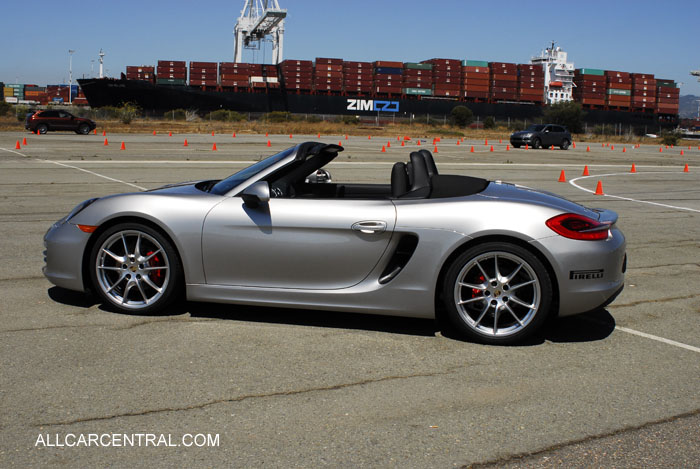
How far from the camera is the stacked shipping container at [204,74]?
272ft

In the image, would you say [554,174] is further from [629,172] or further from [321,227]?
[321,227]

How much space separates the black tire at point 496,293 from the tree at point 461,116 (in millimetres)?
81655

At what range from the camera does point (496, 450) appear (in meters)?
3.04

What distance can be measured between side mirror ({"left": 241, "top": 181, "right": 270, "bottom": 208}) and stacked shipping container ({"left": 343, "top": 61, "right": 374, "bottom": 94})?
86295 millimetres

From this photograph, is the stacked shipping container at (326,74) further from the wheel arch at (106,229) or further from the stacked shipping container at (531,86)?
the wheel arch at (106,229)

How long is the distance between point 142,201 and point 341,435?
2.55 m

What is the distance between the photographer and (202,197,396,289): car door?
455 centimetres

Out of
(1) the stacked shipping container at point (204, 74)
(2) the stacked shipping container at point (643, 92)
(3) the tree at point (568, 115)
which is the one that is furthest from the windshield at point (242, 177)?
(2) the stacked shipping container at point (643, 92)

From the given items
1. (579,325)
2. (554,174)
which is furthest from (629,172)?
(579,325)

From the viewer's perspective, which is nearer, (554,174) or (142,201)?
(142,201)

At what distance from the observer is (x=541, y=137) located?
40.9 m

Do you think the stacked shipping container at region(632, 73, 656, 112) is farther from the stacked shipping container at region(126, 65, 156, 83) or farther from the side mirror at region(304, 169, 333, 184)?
the side mirror at region(304, 169, 333, 184)

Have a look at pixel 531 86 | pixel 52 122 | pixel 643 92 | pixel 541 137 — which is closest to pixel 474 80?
pixel 531 86

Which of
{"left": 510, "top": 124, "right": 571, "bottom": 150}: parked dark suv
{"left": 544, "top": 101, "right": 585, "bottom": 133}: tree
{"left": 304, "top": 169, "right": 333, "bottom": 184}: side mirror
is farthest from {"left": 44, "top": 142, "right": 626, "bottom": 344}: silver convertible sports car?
{"left": 544, "top": 101, "right": 585, "bottom": 133}: tree
